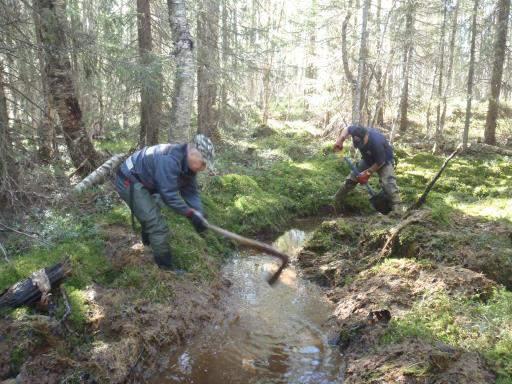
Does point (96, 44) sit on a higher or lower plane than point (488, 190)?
higher

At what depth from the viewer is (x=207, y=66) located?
10.5 metres

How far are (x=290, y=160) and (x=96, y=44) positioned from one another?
8120mm

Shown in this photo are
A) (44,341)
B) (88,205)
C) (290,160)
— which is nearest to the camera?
(44,341)

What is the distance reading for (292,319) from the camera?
18.2 feet

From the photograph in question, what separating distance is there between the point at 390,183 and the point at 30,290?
696 centimetres

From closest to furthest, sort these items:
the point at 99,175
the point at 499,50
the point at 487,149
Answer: the point at 99,175 < the point at 487,149 < the point at 499,50

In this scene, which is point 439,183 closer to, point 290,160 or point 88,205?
point 290,160

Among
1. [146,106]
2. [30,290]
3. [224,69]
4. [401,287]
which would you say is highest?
[224,69]

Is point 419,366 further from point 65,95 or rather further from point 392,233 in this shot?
point 65,95

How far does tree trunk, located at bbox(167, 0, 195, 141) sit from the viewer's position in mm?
7766

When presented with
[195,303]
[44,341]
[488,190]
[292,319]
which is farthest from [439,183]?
[44,341]

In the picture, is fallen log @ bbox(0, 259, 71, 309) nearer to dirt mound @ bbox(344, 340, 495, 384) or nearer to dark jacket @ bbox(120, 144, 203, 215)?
dark jacket @ bbox(120, 144, 203, 215)

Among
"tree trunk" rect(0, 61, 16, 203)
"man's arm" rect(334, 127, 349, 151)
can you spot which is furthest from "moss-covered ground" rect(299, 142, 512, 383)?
"tree trunk" rect(0, 61, 16, 203)

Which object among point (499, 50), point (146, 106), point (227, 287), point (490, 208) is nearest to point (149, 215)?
point (227, 287)
